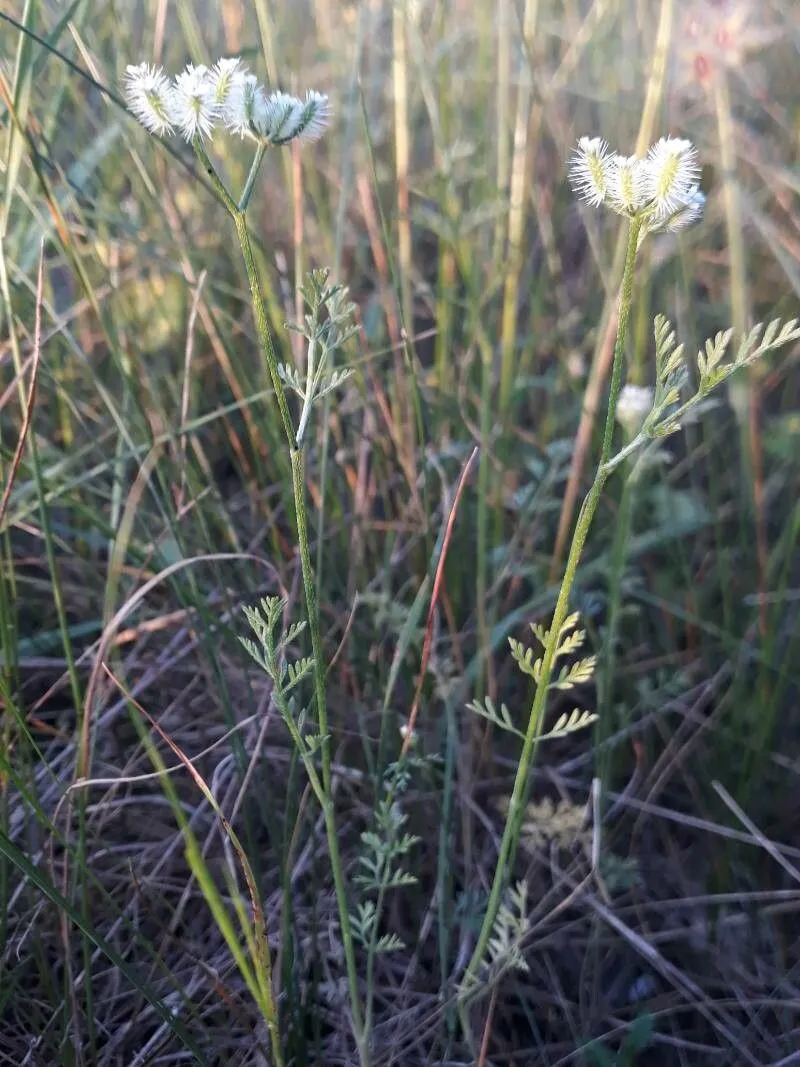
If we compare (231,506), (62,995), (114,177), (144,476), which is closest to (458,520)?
(231,506)

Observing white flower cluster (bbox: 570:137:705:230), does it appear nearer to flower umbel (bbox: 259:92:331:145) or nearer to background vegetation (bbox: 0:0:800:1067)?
flower umbel (bbox: 259:92:331:145)

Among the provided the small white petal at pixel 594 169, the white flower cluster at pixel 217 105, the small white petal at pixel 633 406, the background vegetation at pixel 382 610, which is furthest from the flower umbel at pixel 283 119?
the small white petal at pixel 633 406

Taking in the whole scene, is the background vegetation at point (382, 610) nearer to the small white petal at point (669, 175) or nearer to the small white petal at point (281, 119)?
the small white petal at point (281, 119)

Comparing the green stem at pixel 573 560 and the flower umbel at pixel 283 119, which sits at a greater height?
the flower umbel at pixel 283 119

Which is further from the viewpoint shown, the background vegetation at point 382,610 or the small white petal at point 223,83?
the background vegetation at point 382,610

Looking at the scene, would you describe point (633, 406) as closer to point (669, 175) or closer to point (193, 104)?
point (669, 175)

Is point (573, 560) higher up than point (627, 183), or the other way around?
point (627, 183)

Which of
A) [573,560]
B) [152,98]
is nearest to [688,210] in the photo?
[573,560]
